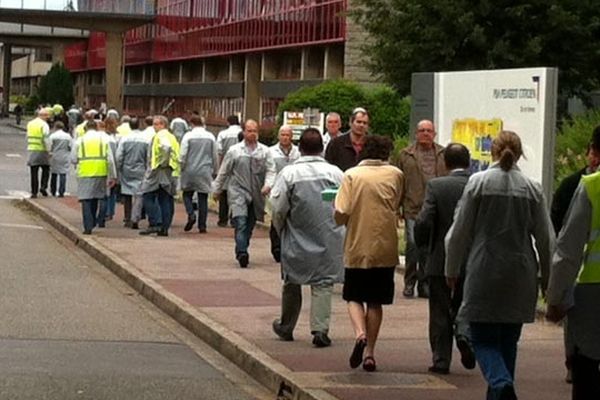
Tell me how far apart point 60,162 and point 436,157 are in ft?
64.2

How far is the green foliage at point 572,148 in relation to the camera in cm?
2152

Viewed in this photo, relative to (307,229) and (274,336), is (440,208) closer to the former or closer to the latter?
(307,229)

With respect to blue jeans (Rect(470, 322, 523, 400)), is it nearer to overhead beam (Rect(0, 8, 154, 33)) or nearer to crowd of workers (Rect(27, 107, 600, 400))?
crowd of workers (Rect(27, 107, 600, 400))

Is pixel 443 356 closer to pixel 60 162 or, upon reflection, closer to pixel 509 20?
pixel 509 20

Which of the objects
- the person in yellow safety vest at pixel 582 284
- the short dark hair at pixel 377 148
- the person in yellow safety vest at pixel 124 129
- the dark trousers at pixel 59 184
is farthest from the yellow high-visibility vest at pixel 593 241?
the dark trousers at pixel 59 184

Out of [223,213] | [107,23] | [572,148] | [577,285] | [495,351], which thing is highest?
[107,23]

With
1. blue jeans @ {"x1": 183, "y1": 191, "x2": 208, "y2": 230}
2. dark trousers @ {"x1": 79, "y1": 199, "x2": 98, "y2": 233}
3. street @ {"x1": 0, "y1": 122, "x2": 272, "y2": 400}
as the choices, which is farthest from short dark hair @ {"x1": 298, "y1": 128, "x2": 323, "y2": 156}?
blue jeans @ {"x1": 183, "y1": 191, "x2": 208, "y2": 230}

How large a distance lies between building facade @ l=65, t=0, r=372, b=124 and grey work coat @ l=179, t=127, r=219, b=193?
852 inches

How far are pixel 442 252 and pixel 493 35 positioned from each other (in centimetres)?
1988

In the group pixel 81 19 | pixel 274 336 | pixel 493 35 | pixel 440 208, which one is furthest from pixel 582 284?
pixel 81 19

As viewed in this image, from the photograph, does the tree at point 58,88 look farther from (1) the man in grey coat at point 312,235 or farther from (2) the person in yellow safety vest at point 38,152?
(1) the man in grey coat at point 312,235

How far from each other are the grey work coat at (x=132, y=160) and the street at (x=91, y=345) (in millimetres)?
3783

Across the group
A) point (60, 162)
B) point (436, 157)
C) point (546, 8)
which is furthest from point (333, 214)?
point (60, 162)

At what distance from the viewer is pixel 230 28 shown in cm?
6700
